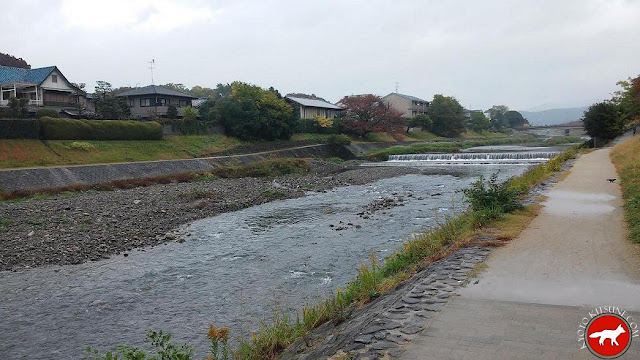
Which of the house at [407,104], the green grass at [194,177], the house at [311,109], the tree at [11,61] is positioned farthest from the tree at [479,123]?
the tree at [11,61]

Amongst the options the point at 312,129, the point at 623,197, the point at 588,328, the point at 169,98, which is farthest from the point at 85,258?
the point at 312,129

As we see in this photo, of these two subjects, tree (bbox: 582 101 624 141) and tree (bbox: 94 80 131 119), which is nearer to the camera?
tree (bbox: 94 80 131 119)

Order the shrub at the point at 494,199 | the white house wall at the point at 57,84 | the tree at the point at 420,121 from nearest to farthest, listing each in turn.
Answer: the shrub at the point at 494,199, the white house wall at the point at 57,84, the tree at the point at 420,121

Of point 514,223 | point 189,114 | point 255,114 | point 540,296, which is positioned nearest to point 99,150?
point 189,114

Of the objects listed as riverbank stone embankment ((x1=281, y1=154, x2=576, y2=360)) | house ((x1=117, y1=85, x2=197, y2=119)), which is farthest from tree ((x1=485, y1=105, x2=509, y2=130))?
riverbank stone embankment ((x1=281, y1=154, x2=576, y2=360))

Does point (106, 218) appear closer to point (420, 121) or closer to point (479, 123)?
point (420, 121)

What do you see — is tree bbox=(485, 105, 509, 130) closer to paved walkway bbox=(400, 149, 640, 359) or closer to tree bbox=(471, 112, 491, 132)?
tree bbox=(471, 112, 491, 132)

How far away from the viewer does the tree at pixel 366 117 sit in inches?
2345

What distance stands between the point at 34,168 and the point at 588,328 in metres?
28.1

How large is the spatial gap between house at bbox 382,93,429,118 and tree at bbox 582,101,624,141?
131ft

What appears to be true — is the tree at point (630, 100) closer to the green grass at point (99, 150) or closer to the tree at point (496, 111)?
the green grass at point (99, 150)

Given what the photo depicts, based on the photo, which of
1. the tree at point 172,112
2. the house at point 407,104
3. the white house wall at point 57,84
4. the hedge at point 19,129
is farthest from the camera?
the house at point 407,104

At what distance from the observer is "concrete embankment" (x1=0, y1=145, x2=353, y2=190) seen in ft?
76.9

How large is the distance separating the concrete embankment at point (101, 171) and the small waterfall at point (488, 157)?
16.2 m
